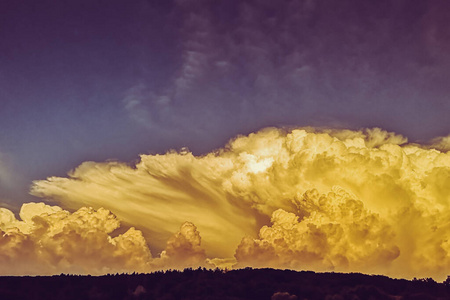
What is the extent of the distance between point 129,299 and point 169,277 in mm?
7369

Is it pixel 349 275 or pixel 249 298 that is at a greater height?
pixel 349 275

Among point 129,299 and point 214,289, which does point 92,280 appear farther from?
point 214,289

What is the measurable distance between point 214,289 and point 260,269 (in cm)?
974

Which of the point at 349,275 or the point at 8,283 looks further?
the point at 349,275

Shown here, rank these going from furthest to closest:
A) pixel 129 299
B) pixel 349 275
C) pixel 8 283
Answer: pixel 349 275 → pixel 8 283 → pixel 129 299

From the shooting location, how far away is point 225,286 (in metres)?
49.7

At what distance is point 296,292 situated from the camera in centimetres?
4841

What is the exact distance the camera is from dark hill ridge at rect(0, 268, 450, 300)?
47469 mm

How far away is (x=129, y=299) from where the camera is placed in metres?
46.9

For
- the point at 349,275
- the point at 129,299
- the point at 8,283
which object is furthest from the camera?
the point at 349,275

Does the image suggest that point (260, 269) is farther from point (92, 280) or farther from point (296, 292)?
point (92, 280)

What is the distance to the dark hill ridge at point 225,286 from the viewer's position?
156 ft

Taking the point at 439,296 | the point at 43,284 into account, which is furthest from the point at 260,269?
the point at 43,284

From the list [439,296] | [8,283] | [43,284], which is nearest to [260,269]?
[439,296]
